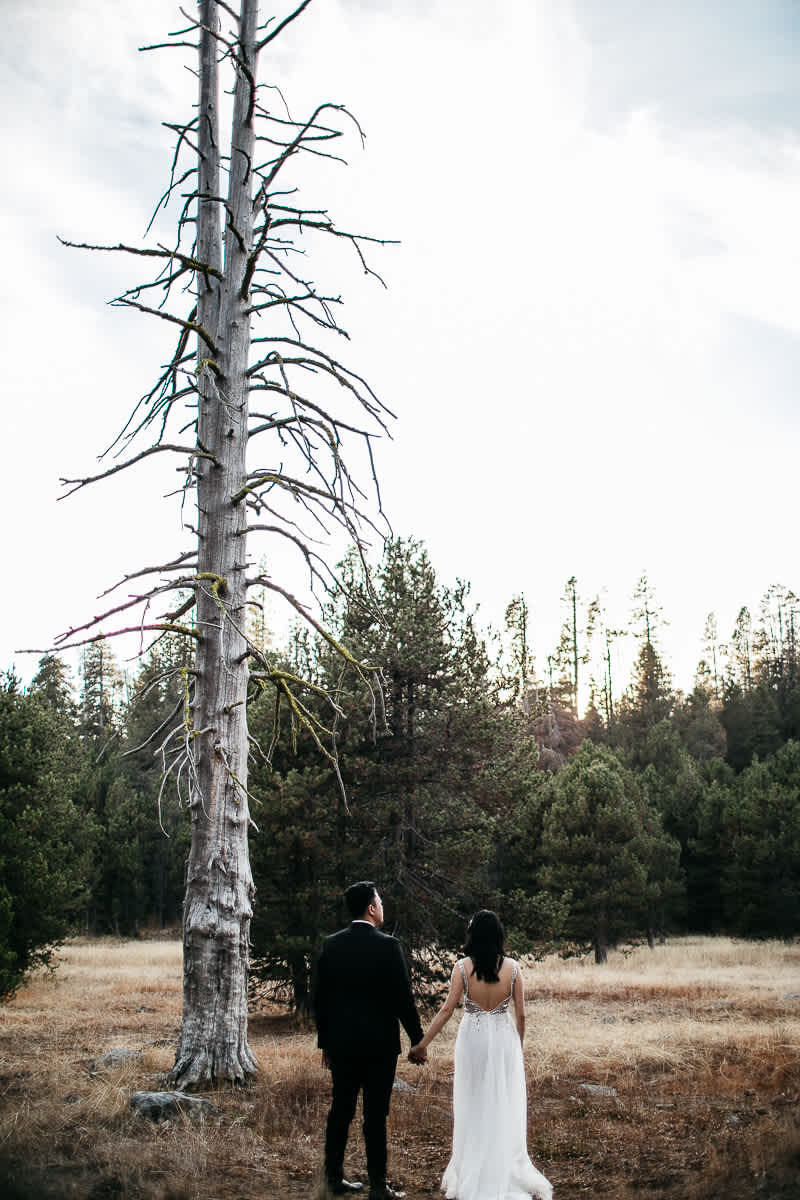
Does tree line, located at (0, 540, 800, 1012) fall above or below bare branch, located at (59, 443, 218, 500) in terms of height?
below

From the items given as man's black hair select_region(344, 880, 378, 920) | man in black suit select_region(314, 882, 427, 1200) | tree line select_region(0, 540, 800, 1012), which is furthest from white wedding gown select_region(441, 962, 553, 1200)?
tree line select_region(0, 540, 800, 1012)

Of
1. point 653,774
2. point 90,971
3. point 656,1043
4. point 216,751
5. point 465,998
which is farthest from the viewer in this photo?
point 653,774

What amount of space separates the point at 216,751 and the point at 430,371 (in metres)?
6.69

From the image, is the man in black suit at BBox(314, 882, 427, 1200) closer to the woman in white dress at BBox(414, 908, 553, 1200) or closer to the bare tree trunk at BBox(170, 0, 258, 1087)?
the woman in white dress at BBox(414, 908, 553, 1200)

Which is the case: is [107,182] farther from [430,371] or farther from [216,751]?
[216,751]

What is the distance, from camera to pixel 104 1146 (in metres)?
5.95

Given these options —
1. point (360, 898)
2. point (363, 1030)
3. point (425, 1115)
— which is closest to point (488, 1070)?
point (363, 1030)

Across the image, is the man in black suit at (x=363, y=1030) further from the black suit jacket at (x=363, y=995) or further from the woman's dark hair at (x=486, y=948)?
the woman's dark hair at (x=486, y=948)

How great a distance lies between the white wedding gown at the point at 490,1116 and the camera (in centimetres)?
538

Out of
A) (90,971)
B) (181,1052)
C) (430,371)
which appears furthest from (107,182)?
(90,971)

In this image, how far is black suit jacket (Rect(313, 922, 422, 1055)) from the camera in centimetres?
531

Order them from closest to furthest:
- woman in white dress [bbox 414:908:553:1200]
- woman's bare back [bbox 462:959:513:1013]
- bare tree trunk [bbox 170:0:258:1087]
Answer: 1. woman in white dress [bbox 414:908:553:1200]
2. woman's bare back [bbox 462:959:513:1013]
3. bare tree trunk [bbox 170:0:258:1087]

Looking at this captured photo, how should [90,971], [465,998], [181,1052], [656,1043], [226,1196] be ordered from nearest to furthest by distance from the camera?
[226,1196] → [465,998] → [181,1052] → [656,1043] → [90,971]

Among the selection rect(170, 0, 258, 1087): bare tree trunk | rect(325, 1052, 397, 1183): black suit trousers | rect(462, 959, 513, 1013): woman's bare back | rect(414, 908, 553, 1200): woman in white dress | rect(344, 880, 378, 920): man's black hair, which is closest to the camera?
rect(325, 1052, 397, 1183): black suit trousers
